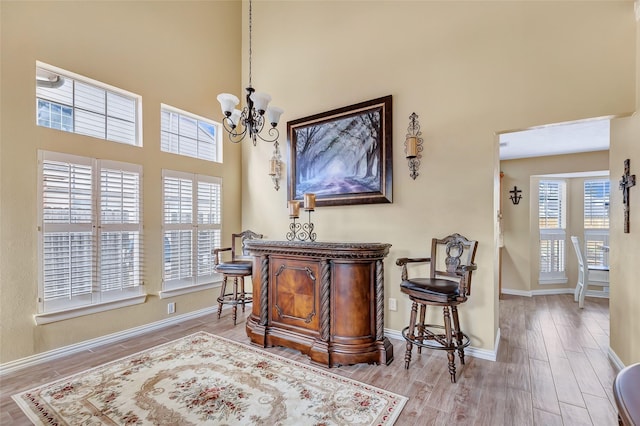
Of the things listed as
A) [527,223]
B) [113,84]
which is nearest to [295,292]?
[113,84]

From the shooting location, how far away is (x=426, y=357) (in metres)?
2.84

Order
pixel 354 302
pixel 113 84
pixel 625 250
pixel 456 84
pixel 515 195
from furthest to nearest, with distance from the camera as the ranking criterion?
pixel 515 195, pixel 113 84, pixel 456 84, pixel 354 302, pixel 625 250

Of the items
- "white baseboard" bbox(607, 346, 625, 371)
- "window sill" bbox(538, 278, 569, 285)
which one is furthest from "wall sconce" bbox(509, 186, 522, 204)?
"white baseboard" bbox(607, 346, 625, 371)

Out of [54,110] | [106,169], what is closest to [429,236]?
[106,169]

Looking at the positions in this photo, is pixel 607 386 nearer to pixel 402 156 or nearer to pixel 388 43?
pixel 402 156

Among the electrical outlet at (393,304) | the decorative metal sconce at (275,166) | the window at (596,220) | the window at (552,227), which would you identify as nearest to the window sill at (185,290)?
the decorative metal sconce at (275,166)

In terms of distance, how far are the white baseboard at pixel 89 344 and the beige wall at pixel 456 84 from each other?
2178 mm

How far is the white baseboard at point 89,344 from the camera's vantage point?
8.47ft

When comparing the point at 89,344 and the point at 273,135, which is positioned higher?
the point at 273,135

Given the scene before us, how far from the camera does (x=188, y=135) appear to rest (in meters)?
4.11

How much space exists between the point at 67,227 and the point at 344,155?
300 cm

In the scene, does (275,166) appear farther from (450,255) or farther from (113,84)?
(450,255)

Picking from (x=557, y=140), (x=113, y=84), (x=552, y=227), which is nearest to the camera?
(x=113, y=84)

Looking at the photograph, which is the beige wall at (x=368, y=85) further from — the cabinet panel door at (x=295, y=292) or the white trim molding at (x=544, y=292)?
the white trim molding at (x=544, y=292)
